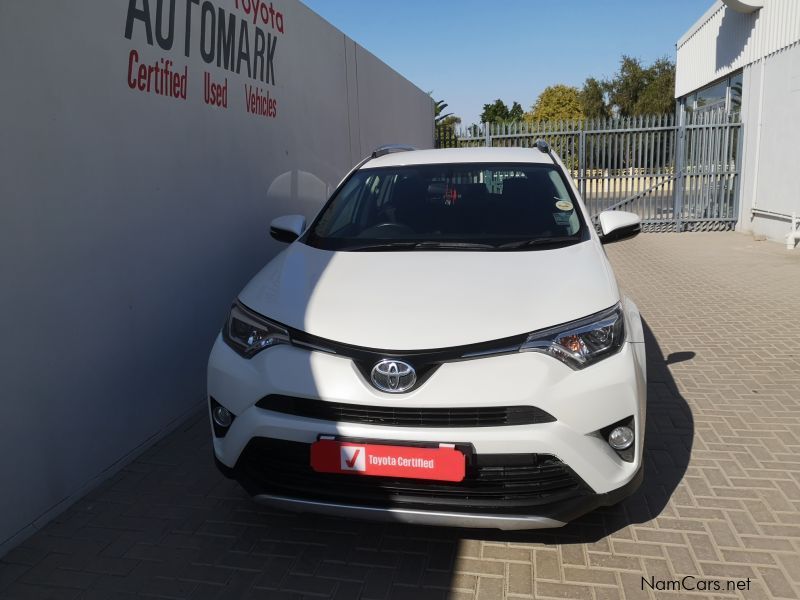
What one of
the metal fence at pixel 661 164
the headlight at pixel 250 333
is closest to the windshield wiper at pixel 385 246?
the headlight at pixel 250 333

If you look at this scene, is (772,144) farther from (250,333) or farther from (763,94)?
(250,333)

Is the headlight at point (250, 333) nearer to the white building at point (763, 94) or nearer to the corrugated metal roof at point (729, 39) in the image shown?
the white building at point (763, 94)

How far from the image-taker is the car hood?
2.56 m

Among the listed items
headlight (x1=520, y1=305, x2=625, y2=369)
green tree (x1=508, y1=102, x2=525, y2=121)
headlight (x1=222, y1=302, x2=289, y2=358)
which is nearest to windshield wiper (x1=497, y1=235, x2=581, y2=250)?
headlight (x1=520, y1=305, x2=625, y2=369)

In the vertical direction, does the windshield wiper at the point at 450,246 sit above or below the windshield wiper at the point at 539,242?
below

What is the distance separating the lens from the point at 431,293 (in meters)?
2.83

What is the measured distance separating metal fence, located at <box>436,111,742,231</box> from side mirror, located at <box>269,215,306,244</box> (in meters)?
11.5

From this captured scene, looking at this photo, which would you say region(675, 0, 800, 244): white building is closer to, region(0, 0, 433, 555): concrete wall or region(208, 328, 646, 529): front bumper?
region(0, 0, 433, 555): concrete wall

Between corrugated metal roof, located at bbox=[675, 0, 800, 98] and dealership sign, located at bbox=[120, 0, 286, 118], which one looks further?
corrugated metal roof, located at bbox=[675, 0, 800, 98]

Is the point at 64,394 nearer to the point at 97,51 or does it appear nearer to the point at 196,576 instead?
the point at 196,576

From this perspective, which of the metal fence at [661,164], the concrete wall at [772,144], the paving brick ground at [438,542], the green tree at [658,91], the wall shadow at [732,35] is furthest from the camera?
the green tree at [658,91]

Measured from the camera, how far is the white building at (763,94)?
11219mm

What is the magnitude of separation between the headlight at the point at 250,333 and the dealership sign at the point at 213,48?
1793 millimetres

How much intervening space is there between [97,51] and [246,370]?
207cm
